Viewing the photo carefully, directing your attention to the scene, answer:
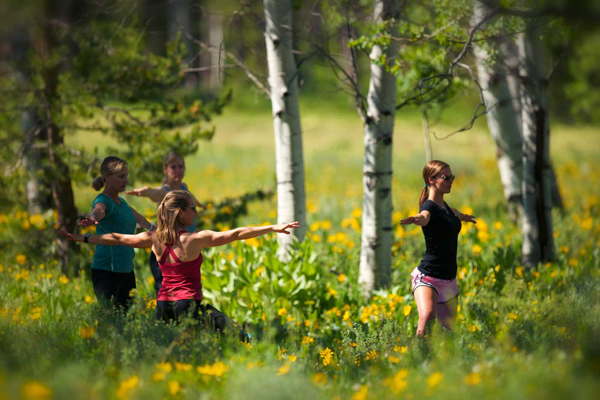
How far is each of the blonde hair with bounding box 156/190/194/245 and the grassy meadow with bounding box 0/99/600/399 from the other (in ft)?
1.91

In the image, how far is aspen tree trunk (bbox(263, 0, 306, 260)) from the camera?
612cm

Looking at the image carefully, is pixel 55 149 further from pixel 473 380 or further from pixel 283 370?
pixel 473 380

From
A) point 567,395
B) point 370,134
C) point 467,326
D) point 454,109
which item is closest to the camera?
point 567,395

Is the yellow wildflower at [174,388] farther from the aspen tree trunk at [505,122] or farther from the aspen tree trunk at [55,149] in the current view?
the aspen tree trunk at [505,122]

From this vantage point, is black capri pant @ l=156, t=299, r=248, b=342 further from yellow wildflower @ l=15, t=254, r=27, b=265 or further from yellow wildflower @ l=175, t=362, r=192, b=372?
yellow wildflower @ l=15, t=254, r=27, b=265

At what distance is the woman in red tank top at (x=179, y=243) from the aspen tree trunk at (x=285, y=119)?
189 centimetres

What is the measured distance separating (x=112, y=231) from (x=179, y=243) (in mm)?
899

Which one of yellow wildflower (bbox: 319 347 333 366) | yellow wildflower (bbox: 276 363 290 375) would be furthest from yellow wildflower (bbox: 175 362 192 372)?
yellow wildflower (bbox: 319 347 333 366)

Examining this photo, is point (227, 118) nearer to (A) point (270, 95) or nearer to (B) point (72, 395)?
(A) point (270, 95)

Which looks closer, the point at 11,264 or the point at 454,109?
the point at 11,264

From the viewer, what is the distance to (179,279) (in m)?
4.29

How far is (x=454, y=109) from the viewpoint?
34.1 metres

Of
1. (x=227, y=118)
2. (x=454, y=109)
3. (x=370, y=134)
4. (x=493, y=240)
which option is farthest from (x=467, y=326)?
(x=454, y=109)

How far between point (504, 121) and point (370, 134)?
2.71 meters
